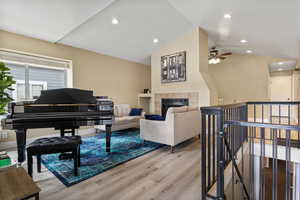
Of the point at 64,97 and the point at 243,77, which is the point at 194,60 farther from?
the point at 64,97

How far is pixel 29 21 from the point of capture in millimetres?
3303

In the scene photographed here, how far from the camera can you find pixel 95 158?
112 inches

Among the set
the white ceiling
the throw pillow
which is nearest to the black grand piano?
the white ceiling

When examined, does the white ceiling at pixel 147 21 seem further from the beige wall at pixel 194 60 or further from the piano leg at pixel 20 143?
the piano leg at pixel 20 143

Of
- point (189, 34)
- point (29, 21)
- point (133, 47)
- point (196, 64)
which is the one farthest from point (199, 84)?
point (29, 21)

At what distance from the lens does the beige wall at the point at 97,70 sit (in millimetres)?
3822

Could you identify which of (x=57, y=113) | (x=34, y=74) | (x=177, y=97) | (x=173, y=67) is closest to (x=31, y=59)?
(x=34, y=74)

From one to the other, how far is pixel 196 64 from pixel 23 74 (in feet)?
16.3

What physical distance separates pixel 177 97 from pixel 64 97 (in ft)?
12.1

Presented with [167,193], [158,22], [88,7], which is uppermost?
[158,22]

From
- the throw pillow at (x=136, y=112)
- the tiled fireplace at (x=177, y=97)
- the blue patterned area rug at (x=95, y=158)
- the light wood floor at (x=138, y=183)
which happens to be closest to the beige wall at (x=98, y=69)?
the throw pillow at (x=136, y=112)

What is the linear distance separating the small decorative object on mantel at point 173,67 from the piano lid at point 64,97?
127 inches

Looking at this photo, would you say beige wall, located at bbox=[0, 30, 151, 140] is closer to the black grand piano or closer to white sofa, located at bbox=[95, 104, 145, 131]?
white sofa, located at bbox=[95, 104, 145, 131]

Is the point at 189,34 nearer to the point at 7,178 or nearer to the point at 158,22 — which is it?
the point at 158,22
